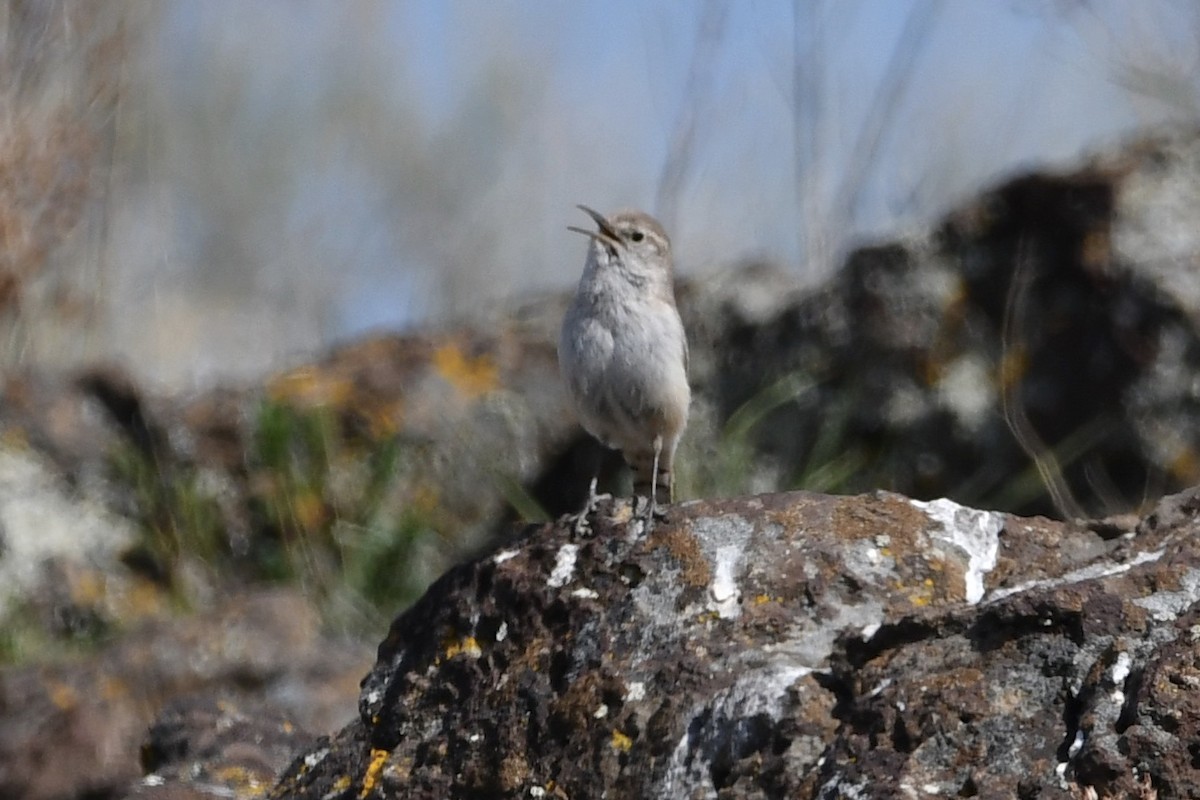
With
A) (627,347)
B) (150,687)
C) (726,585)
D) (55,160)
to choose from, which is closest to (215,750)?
(150,687)

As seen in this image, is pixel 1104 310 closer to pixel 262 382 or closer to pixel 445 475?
pixel 445 475

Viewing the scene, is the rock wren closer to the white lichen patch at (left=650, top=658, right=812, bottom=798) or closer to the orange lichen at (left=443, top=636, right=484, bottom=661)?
the orange lichen at (left=443, top=636, right=484, bottom=661)

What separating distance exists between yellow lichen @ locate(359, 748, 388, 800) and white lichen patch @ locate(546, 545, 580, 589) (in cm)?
56

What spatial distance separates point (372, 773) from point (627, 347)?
2.20 metres

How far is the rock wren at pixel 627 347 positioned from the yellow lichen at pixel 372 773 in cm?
201

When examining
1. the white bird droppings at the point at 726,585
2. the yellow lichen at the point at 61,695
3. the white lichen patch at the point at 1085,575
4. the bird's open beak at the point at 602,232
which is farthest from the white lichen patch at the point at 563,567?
the yellow lichen at the point at 61,695

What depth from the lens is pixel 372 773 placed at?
3.91 meters

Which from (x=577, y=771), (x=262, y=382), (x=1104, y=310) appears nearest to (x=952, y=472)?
(x=1104, y=310)

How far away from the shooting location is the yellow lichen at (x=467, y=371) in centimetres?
861

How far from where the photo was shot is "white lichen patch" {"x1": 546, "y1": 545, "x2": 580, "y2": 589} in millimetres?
3979

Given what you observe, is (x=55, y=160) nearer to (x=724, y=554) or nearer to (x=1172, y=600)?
(x=724, y=554)

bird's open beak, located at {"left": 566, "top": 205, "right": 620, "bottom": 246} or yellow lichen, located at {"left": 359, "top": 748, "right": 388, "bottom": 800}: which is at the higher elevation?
bird's open beak, located at {"left": 566, "top": 205, "right": 620, "bottom": 246}

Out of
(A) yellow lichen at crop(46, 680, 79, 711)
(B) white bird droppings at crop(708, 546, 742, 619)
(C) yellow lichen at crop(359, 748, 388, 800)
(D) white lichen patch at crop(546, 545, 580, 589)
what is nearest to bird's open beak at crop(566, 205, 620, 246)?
(D) white lichen patch at crop(546, 545, 580, 589)

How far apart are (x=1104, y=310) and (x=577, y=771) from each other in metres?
4.28
